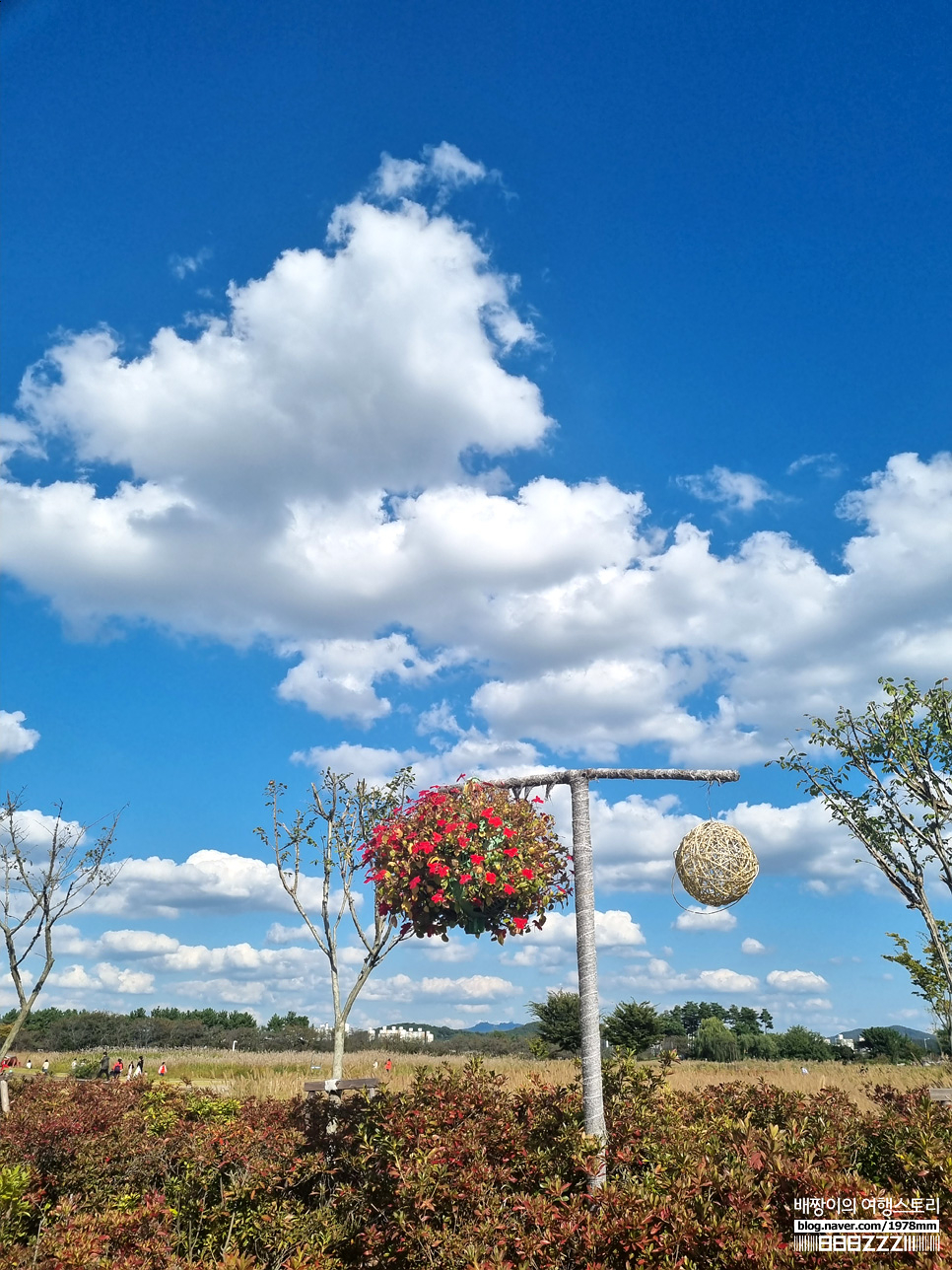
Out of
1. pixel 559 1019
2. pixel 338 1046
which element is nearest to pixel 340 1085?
pixel 338 1046

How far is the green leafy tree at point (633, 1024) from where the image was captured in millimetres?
24047

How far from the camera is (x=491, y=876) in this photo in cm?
581

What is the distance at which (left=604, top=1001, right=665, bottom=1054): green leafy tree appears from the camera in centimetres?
2405

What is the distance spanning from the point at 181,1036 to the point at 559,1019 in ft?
89.8

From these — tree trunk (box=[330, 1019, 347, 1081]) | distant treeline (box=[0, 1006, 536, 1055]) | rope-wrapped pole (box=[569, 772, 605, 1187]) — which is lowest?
distant treeline (box=[0, 1006, 536, 1055])

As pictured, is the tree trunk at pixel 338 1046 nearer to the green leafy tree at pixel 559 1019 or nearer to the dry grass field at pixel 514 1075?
the dry grass field at pixel 514 1075

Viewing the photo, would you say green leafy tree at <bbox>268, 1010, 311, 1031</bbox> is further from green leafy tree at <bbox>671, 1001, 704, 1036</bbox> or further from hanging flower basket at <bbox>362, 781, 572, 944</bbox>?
hanging flower basket at <bbox>362, 781, 572, 944</bbox>

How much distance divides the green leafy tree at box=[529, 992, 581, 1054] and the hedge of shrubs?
17.4m

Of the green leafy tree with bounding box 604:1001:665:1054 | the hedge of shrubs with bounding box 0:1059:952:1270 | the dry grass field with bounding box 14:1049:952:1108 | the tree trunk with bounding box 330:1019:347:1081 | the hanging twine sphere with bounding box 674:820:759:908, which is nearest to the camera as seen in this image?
the hedge of shrubs with bounding box 0:1059:952:1270

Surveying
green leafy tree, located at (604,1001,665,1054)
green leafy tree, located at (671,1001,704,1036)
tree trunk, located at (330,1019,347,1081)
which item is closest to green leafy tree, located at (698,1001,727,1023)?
green leafy tree, located at (671,1001,704,1036)

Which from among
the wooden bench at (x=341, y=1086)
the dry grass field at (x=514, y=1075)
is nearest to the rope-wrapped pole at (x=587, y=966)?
the wooden bench at (x=341, y=1086)

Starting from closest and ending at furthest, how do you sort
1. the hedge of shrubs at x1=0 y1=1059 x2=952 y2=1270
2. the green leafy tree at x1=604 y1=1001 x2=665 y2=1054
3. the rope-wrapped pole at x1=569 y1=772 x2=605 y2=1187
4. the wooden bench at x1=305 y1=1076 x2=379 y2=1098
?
the hedge of shrubs at x1=0 y1=1059 x2=952 y2=1270 → the rope-wrapped pole at x1=569 y1=772 x2=605 y2=1187 → the wooden bench at x1=305 y1=1076 x2=379 y2=1098 → the green leafy tree at x1=604 y1=1001 x2=665 y2=1054

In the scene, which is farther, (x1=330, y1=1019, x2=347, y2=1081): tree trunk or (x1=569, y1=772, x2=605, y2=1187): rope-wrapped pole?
(x1=330, y1=1019, x2=347, y2=1081): tree trunk

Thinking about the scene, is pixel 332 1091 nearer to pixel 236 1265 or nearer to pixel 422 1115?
pixel 422 1115
